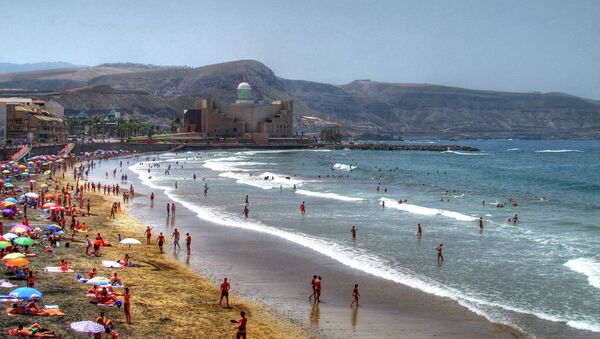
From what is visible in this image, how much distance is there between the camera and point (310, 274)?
2348 cm

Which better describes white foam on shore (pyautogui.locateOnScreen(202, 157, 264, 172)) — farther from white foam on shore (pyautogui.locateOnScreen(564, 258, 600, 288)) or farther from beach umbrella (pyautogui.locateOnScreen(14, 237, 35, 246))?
white foam on shore (pyautogui.locateOnScreen(564, 258, 600, 288))

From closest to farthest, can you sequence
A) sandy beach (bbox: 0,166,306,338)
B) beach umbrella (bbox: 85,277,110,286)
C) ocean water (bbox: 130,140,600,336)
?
sandy beach (bbox: 0,166,306,338)
beach umbrella (bbox: 85,277,110,286)
ocean water (bbox: 130,140,600,336)

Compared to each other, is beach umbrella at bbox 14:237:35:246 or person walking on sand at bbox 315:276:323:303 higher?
beach umbrella at bbox 14:237:35:246

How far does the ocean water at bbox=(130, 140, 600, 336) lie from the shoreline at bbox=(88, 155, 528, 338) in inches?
30.3

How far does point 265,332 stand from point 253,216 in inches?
867

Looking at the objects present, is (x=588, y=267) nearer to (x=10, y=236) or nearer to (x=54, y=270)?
(x=54, y=270)

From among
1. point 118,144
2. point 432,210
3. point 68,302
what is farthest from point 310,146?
point 68,302

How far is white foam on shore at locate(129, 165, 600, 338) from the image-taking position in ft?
60.5

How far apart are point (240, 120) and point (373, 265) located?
440ft

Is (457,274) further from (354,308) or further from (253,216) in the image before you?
(253,216)

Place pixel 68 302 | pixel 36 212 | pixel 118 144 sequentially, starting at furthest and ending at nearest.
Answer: pixel 118 144
pixel 36 212
pixel 68 302

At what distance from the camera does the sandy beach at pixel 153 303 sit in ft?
52.5

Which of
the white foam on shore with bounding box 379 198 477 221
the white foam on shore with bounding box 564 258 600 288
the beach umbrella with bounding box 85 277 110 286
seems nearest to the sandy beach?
the beach umbrella with bounding box 85 277 110 286

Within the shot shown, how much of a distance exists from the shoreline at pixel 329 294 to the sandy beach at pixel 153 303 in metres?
0.94
